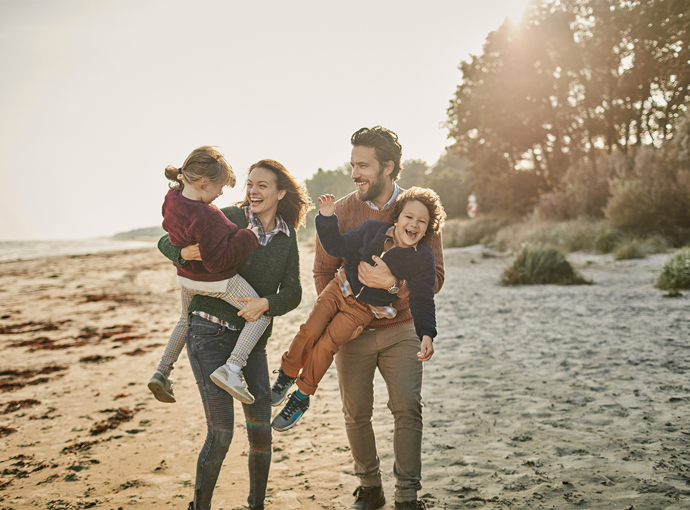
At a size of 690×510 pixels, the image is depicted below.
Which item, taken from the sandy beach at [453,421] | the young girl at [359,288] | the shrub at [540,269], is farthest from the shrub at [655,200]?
the young girl at [359,288]

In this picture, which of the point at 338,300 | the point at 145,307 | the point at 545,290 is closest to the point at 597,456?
the point at 338,300

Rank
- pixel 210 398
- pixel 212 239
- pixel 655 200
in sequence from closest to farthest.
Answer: pixel 212 239, pixel 210 398, pixel 655 200

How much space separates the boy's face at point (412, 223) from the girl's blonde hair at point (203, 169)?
0.99 metres

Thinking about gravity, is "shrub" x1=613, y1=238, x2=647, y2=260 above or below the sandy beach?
above

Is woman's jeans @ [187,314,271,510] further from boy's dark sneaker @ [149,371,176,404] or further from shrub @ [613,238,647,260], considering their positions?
shrub @ [613,238,647,260]

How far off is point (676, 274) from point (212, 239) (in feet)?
34.5

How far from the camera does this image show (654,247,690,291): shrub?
1000 cm

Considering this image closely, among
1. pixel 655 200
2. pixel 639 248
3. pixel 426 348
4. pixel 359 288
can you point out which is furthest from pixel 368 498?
pixel 655 200

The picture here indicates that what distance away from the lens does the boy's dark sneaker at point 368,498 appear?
3.30 meters

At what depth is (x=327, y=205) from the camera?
295cm

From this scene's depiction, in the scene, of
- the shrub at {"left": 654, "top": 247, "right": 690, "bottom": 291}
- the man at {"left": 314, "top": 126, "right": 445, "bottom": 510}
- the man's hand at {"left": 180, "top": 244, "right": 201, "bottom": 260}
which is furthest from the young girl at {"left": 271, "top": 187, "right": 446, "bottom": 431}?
the shrub at {"left": 654, "top": 247, "right": 690, "bottom": 291}

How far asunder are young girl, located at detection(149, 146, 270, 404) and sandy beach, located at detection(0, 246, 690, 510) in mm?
1527

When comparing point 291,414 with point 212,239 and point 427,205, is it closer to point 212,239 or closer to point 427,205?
point 212,239

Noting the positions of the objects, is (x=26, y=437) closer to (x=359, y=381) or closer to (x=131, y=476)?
(x=131, y=476)
